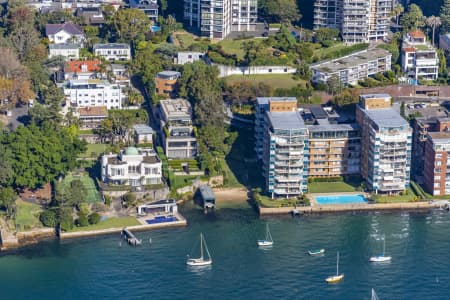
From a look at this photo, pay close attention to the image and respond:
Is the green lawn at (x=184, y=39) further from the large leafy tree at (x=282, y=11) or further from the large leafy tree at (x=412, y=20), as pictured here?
the large leafy tree at (x=412, y=20)

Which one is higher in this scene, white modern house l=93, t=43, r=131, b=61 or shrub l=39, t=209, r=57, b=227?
white modern house l=93, t=43, r=131, b=61

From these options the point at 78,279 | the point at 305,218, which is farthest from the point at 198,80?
the point at 78,279

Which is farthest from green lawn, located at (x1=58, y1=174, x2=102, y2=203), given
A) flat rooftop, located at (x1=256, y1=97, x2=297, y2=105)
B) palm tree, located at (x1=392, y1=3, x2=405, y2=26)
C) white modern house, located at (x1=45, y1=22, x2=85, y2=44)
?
palm tree, located at (x1=392, y1=3, x2=405, y2=26)

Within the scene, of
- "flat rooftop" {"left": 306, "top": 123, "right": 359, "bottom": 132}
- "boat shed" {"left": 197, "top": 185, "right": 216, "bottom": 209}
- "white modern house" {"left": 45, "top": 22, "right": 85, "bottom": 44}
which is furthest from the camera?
"white modern house" {"left": 45, "top": 22, "right": 85, "bottom": 44}

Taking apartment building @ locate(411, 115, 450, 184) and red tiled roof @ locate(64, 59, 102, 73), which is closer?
apartment building @ locate(411, 115, 450, 184)

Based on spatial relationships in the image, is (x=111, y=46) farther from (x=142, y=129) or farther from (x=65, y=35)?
(x=142, y=129)

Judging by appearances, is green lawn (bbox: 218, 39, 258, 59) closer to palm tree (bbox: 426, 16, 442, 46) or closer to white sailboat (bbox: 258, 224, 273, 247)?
palm tree (bbox: 426, 16, 442, 46)
